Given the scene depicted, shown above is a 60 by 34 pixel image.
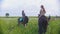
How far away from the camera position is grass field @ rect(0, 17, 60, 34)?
136cm

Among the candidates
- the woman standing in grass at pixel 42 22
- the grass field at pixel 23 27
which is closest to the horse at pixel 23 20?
the grass field at pixel 23 27

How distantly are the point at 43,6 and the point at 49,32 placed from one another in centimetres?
29

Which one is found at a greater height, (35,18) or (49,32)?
(35,18)

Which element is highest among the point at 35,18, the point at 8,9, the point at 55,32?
the point at 8,9

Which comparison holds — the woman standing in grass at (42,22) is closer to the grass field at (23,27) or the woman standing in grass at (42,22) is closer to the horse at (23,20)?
the grass field at (23,27)

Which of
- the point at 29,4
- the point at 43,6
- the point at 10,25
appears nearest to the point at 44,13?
the point at 43,6

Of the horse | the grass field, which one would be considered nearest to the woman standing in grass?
the grass field

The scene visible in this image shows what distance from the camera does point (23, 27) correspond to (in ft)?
4.50

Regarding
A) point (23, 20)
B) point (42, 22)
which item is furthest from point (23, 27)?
point (42, 22)

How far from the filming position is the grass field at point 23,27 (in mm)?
1357

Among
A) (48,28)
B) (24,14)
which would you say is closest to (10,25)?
(24,14)

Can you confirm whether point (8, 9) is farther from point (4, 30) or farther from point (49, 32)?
point (49, 32)

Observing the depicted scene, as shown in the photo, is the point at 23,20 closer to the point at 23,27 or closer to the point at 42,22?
the point at 23,27

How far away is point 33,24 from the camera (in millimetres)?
1366
